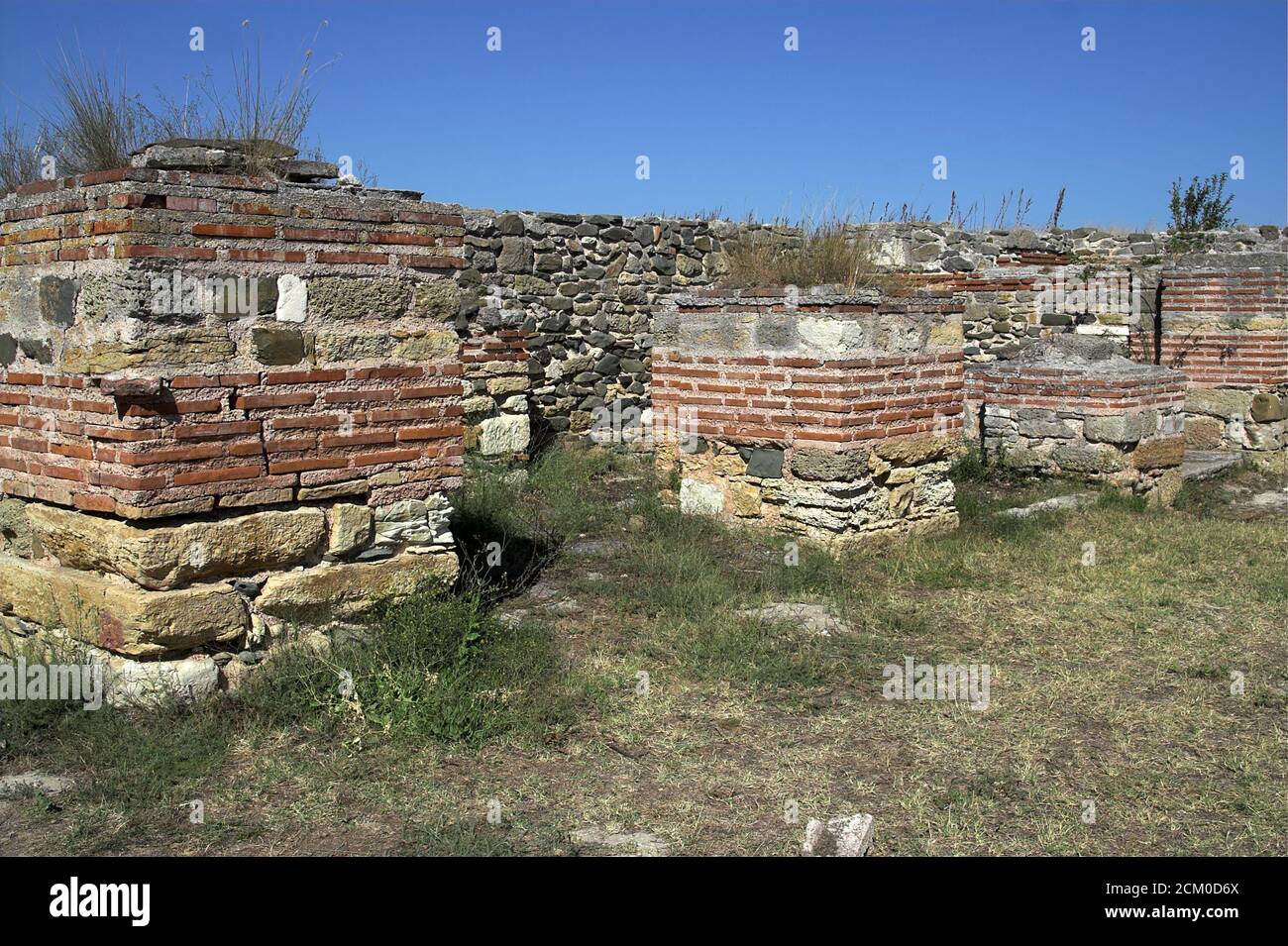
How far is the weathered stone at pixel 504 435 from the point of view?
9.48 meters

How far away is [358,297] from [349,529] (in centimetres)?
100

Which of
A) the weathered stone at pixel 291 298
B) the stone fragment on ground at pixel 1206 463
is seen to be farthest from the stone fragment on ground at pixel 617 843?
the stone fragment on ground at pixel 1206 463

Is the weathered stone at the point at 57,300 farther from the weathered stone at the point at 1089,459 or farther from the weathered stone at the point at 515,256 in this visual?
the weathered stone at the point at 1089,459

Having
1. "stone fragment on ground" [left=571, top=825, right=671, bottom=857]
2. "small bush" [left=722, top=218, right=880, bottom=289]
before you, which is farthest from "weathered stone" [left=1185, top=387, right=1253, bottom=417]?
"stone fragment on ground" [left=571, top=825, right=671, bottom=857]

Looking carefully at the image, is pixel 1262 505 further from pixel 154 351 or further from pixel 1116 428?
pixel 154 351

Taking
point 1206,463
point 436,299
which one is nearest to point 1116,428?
point 1206,463

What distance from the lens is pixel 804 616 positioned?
5.59 metres

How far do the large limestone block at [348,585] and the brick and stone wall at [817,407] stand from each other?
2.71 metres

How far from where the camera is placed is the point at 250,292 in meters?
4.25

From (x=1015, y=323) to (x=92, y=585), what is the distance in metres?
10.8

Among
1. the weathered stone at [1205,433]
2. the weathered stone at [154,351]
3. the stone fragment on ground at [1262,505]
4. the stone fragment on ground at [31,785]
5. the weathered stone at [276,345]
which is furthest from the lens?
the weathered stone at [1205,433]

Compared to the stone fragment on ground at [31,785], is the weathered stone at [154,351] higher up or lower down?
higher up

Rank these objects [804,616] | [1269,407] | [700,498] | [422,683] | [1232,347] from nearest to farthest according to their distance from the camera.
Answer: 1. [422,683]
2. [804,616]
3. [700,498]
4. [1269,407]
5. [1232,347]

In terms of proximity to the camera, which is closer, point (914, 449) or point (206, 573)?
point (206, 573)
